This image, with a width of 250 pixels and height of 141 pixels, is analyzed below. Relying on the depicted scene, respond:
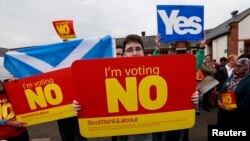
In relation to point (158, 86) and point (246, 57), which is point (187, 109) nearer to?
point (158, 86)

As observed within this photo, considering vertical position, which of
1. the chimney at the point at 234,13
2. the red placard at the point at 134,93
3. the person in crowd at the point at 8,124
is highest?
the chimney at the point at 234,13

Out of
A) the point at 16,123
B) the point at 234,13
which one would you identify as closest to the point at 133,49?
the point at 16,123

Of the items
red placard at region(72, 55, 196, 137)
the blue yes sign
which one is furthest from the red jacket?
the blue yes sign

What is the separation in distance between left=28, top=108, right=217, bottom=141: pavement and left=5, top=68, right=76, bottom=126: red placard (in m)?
2.90

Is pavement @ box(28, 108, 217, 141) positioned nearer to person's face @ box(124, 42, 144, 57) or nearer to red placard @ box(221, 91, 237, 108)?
red placard @ box(221, 91, 237, 108)

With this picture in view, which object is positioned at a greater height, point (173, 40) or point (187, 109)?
point (173, 40)

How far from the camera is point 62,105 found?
4.05 metres

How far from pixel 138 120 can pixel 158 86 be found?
1.13 feet

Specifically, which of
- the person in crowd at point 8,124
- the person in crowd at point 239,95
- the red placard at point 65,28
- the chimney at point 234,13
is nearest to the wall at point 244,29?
the chimney at point 234,13

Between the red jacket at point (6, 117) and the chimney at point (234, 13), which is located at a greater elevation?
the chimney at point (234, 13)

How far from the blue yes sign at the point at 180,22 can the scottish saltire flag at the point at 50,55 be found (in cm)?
100

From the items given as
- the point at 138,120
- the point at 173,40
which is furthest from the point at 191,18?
the point at 138,120

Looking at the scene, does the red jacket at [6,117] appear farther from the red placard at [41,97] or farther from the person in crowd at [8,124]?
the red placard at [41,97]

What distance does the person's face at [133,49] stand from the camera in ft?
8.49
